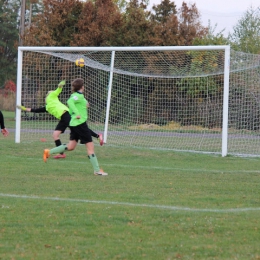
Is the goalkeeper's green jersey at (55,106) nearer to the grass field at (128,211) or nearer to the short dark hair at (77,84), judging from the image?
the grass field at (128,211)

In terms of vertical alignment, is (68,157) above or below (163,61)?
below

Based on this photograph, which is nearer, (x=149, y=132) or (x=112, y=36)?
(x=149, y=132)

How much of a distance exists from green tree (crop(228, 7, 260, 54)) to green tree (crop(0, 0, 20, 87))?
40.9 meters

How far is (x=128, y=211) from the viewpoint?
8898 millimetres

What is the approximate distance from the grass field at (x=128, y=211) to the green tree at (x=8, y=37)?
63.1m

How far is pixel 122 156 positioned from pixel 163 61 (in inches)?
316

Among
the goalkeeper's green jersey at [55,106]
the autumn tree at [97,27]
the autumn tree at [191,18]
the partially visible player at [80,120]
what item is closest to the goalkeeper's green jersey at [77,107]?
the partially visible player at [80,120]

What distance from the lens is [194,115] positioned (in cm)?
2278

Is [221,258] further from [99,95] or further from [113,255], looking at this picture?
[99,95]

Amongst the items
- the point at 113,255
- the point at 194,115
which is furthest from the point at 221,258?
the point at 194,115

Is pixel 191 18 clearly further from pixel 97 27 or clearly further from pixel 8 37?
pixel 8 37

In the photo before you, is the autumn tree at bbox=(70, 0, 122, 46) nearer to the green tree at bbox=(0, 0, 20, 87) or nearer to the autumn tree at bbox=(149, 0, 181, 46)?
the autumn tree at bbox=(149, 0, 181, 46)

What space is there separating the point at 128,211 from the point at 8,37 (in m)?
73.8

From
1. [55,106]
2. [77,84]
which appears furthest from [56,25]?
[77,84]
